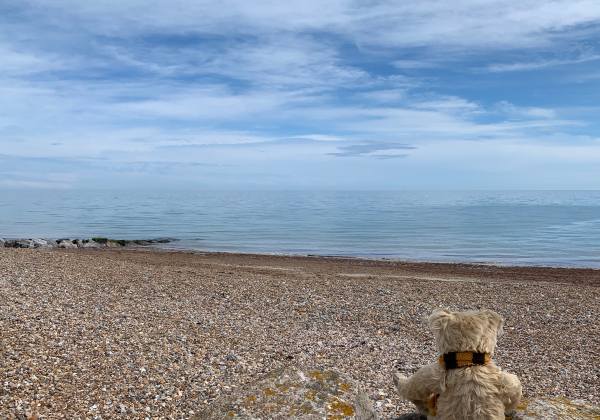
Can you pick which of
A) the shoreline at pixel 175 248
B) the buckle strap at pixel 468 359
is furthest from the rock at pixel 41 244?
the buckle strap at pixel 468 359

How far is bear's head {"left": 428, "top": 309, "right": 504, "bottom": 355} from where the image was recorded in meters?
3.52

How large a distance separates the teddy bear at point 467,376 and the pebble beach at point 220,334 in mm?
675

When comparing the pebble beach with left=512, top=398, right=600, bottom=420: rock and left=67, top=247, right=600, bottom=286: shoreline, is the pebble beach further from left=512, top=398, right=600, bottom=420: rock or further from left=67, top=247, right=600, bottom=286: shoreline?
left=67, top=247, right=600, bottom=286: shoreline

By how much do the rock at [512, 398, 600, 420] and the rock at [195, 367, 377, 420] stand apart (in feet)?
3.42

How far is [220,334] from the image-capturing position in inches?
414

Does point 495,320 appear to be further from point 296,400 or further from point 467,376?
point 296,400

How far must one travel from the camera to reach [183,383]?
743 cm

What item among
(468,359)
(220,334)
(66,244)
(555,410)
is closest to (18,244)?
(66,244)

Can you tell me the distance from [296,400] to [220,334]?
670cm

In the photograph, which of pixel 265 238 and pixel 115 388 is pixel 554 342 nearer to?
pixel 115 388

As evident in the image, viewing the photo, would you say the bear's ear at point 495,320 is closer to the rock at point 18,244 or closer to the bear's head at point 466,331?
the bear's head at point 466,331

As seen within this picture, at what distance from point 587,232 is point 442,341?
175 ft

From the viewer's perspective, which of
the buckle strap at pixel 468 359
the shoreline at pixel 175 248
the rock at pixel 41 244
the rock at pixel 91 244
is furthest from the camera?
the rock at pixel 91 244

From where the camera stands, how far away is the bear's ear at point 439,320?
3576 mm
